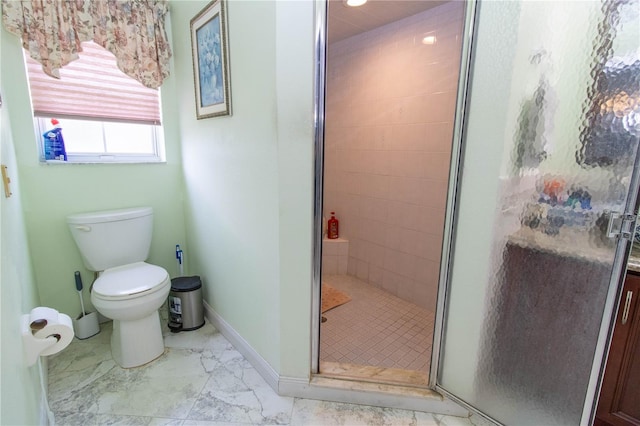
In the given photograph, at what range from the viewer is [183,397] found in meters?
1.52

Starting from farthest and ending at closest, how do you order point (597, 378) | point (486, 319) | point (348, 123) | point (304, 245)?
point (348, 123), point (304, 245), point (486, 319), point (597, 378)

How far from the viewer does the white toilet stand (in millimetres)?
1604

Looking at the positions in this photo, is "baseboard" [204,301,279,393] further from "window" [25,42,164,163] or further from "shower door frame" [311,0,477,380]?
"window" [25,42,164,163]

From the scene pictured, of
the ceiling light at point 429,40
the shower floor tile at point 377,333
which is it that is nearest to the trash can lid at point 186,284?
the shower floor tile at point 377,333

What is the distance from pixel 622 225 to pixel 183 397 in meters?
1.91

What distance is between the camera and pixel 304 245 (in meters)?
1.38

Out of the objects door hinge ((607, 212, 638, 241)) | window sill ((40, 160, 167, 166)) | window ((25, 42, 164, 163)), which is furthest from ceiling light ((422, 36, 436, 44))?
window sill ((40, 160, 167, 166))

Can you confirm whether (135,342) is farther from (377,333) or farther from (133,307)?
(377,333)

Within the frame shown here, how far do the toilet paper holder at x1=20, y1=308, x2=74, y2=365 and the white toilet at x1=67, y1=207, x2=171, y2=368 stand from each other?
0.52 metres

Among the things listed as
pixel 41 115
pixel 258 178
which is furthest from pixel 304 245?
pixel 41 115

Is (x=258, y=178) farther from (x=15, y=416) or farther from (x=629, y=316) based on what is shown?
(x=629, y=316)

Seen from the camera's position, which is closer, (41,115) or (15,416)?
(15,416)

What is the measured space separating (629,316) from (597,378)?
11.7 inches

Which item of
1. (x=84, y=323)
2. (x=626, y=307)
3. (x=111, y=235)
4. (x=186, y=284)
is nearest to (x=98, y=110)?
(x=111, y=235)
